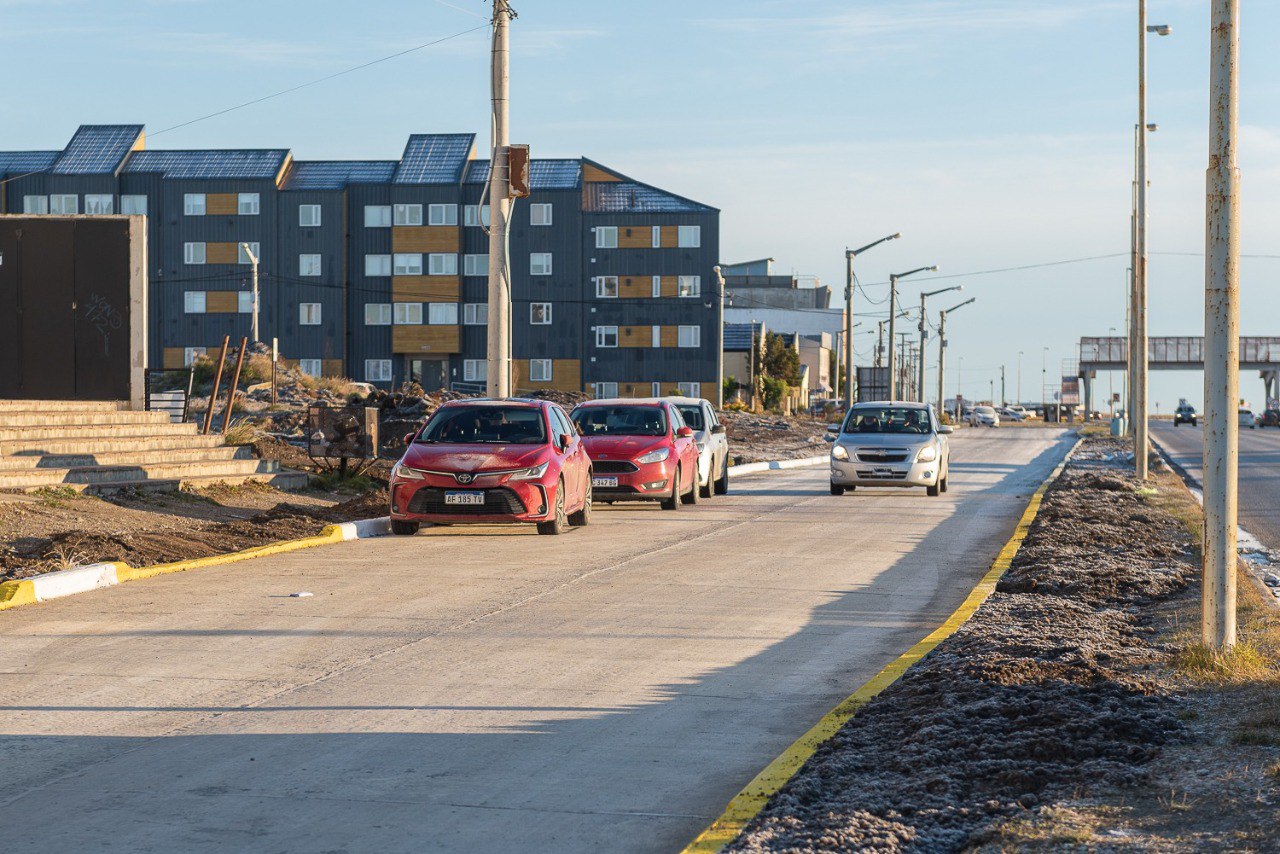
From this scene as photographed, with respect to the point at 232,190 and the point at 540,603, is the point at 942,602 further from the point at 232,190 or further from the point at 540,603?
the point at 232,190

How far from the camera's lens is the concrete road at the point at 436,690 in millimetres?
6266

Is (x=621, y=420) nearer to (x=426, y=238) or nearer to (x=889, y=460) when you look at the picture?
(x=889, y=460)

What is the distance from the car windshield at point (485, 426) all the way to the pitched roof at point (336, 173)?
71.4 metres

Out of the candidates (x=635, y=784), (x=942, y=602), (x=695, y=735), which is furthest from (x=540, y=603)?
(x=635, y=784)

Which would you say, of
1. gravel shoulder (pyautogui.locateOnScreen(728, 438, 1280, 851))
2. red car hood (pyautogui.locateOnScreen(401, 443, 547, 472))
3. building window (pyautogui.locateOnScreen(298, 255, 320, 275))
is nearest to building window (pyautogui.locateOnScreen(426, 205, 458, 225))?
building window (pyautogui.locateOnScreen(298, 255, 320, 275))

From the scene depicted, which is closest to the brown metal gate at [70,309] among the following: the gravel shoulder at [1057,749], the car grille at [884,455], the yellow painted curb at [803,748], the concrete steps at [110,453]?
the concrete steps at [110,453]

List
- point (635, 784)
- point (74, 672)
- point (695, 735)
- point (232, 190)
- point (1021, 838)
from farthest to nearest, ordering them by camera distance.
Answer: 1. point (232, 190)
2. point (74, 672)
3. point (695, 735)
4. point (635, 784)
5. point (1021, 838)

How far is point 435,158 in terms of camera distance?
89562mm

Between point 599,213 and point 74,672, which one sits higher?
point 599,213

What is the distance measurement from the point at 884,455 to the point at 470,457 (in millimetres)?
11508

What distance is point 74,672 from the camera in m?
9.46

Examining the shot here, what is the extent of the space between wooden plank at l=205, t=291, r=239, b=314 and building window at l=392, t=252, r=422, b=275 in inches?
356

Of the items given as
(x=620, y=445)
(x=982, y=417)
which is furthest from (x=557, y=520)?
(x=982, y=417)

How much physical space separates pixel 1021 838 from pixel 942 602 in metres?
7.90
